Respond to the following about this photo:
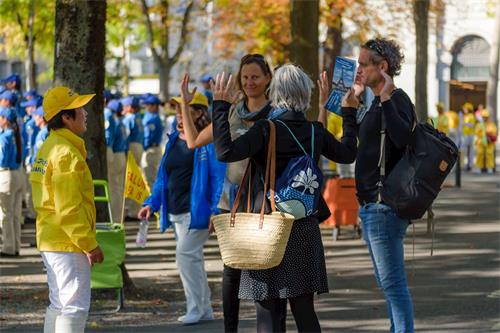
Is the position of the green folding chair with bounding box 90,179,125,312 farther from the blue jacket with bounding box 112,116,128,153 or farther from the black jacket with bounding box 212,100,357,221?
the blue jacket with bounding box 112,116,128,153

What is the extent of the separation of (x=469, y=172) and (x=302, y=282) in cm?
2948

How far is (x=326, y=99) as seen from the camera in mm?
7922

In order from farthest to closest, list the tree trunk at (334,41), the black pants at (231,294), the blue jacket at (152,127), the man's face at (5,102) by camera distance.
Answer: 1. the tree trunk at (334,41)
2. the blue jacket at (152,127)
3. the man's face at (5,102)
4. the black pants at (231,294)

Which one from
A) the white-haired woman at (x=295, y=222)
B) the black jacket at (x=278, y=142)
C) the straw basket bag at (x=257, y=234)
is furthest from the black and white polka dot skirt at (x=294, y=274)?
the black jacket at (x=278, y=142)

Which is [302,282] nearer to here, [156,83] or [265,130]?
[265,130]

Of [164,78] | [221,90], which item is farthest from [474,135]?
[221,90]

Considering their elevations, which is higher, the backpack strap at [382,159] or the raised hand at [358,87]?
the raised hand at [358,87]

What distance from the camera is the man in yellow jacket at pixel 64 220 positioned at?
7340 millimetres

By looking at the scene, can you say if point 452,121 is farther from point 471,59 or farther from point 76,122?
point 471,59

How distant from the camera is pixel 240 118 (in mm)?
8383

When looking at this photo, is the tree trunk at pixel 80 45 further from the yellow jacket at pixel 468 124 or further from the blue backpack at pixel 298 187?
the yellow jacket at pixel 468 124

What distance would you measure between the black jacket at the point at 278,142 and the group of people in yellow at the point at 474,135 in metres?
26.9

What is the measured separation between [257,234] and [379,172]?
3.45ft

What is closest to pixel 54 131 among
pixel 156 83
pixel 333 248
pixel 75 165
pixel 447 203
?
pixel 75 165
